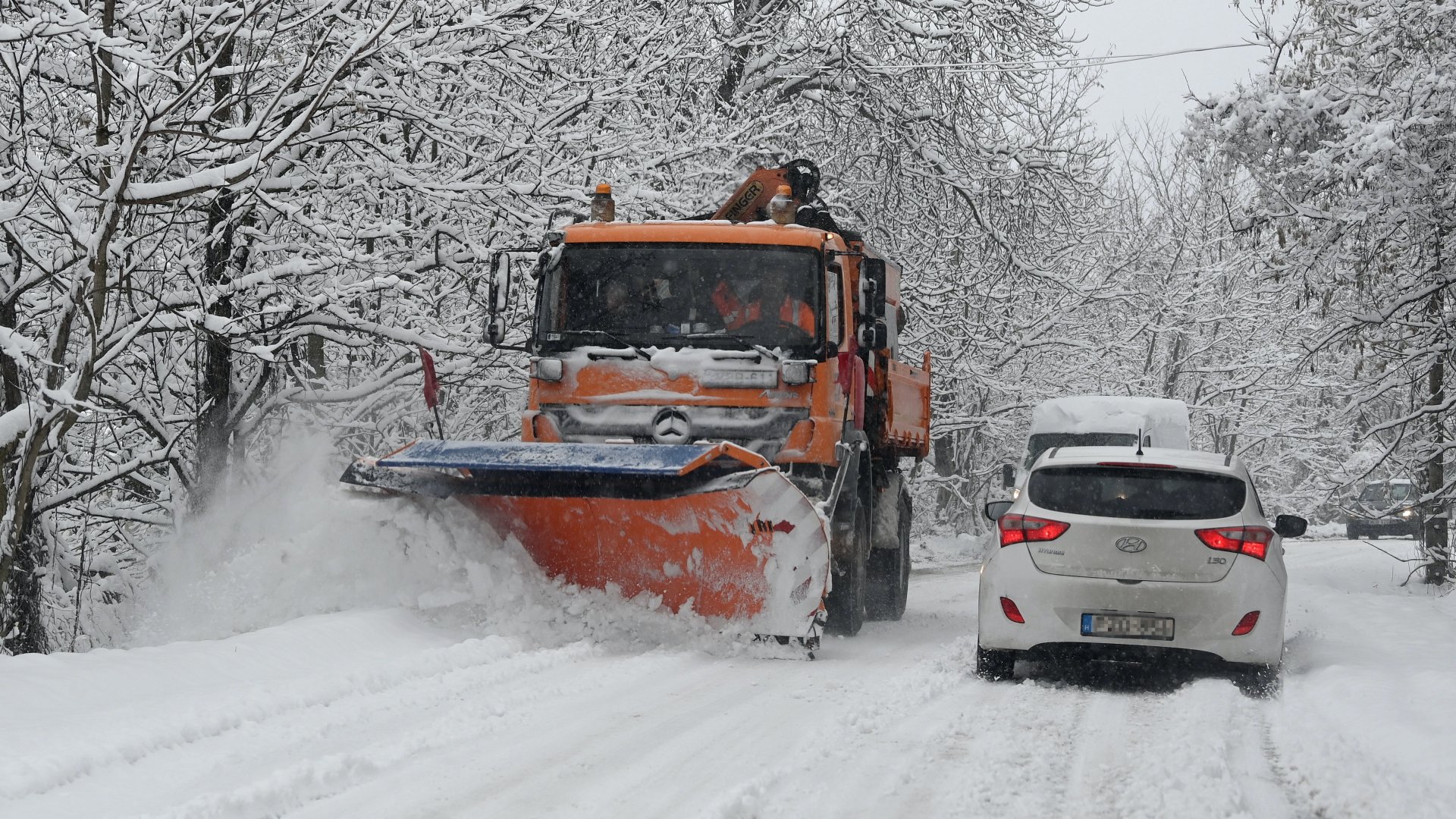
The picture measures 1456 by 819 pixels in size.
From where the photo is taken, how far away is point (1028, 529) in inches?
316

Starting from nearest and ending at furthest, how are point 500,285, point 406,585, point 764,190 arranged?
point 406,585 < point 500,285 < point 764,190

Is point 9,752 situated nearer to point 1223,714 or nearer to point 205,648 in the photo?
point 205,648

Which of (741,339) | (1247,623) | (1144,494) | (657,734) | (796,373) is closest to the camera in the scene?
(657,734)

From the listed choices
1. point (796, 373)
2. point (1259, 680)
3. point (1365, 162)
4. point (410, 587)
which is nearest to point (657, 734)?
point (410, 587)

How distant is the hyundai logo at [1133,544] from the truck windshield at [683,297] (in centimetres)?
234

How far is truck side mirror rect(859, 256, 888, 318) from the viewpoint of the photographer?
9.63 meters

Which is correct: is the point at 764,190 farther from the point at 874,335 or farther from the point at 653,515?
the point at 653,515

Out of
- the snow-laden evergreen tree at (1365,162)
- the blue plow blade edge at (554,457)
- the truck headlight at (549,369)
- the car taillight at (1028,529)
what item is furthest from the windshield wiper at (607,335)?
the snow-laden evergreen tree at (1365,162)

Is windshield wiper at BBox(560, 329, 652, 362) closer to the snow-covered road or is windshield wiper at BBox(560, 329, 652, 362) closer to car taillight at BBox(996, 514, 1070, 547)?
the snow-covered road

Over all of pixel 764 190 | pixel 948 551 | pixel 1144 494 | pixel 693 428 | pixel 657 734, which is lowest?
pixel 948 551

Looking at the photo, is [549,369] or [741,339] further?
[549,369]

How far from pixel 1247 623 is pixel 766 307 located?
137 inches

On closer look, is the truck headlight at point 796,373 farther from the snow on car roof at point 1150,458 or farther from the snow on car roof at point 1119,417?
the snow on car roof at point 1119,417

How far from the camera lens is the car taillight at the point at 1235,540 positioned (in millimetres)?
7723
